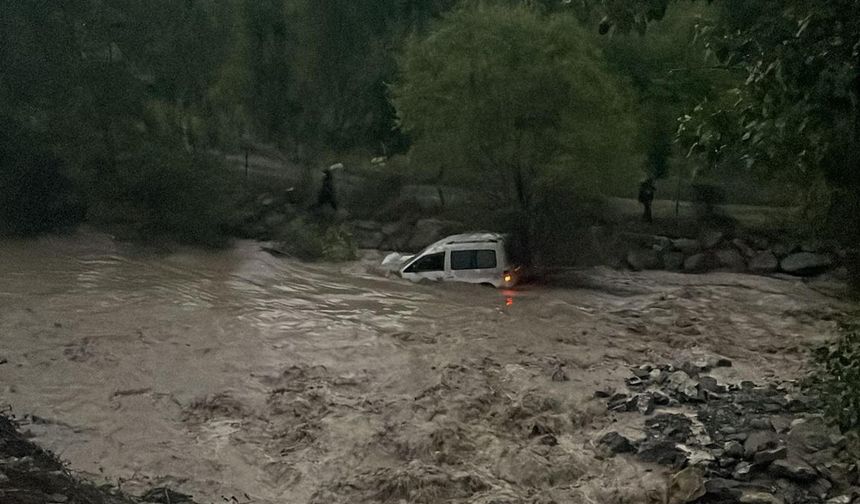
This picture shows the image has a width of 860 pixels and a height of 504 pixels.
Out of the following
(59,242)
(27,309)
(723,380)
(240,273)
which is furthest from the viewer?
(59,242)

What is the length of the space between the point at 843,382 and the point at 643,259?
33.1 ft

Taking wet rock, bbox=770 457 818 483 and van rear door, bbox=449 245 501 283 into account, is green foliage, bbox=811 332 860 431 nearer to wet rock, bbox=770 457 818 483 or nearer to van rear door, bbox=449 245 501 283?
wet rock, bbox=770 457 818 483

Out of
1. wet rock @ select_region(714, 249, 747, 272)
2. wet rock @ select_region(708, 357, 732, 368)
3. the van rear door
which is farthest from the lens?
wet rock @ select_region(714, 249, 747, 272)

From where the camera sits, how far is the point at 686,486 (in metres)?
7.02

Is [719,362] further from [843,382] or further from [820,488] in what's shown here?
[843,382]

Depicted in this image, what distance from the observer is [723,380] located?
10.3 meters

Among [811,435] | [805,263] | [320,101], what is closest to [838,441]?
[811,435]

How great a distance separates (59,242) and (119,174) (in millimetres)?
1918

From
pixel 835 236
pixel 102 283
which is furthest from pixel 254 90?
pixel 835 236

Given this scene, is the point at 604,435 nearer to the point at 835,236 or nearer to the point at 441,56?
the point at 835,236

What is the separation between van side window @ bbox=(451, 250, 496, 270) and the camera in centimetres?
1444

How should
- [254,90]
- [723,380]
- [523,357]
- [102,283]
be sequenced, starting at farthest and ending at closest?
1. [254,90]
2. [102,283]
3. [523,357]
4. [723,380]

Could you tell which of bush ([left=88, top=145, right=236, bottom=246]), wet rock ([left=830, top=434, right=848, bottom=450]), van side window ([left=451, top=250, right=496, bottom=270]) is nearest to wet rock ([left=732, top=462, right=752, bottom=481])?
wet rock ([left=830, top=434, right=848, bottom=450])

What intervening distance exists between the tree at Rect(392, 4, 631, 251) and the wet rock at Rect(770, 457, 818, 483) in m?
9.45
